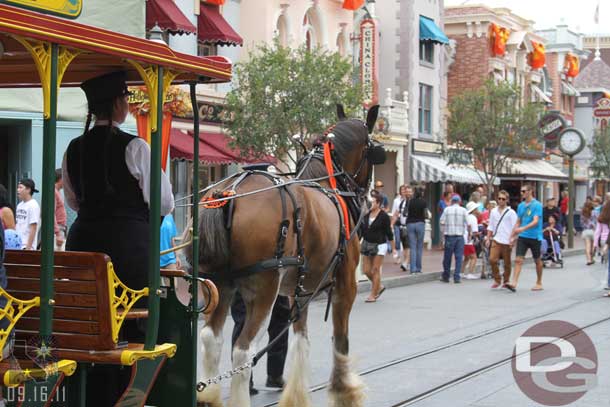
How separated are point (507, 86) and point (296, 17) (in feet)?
29.9

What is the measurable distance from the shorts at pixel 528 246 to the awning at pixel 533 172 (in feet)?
71.0

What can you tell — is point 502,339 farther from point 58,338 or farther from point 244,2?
point 244,2

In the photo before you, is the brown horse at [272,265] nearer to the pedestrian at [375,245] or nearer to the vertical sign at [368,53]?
the pedestrian at [375,245]

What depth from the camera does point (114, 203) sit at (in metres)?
5.09

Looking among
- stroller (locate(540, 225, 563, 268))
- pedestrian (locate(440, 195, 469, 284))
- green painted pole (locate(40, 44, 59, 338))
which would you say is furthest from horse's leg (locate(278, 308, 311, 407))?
stroller (locate(540, 225, 563, 268))

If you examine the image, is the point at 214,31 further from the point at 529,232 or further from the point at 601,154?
the point at 601,154

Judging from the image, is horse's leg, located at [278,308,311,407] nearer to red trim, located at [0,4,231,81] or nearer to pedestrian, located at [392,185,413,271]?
red trim, located at [0,4,231,81]

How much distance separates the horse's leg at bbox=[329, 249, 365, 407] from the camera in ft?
23.8

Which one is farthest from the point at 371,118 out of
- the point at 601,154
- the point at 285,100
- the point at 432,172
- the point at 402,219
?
the point at 601,154

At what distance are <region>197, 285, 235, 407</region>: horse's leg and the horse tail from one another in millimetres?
218

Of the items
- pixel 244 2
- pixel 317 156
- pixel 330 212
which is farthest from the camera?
pixel 244 2

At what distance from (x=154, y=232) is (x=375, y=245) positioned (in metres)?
11.4

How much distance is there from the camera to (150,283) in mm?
4895

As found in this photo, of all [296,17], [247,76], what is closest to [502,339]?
[247,76]
